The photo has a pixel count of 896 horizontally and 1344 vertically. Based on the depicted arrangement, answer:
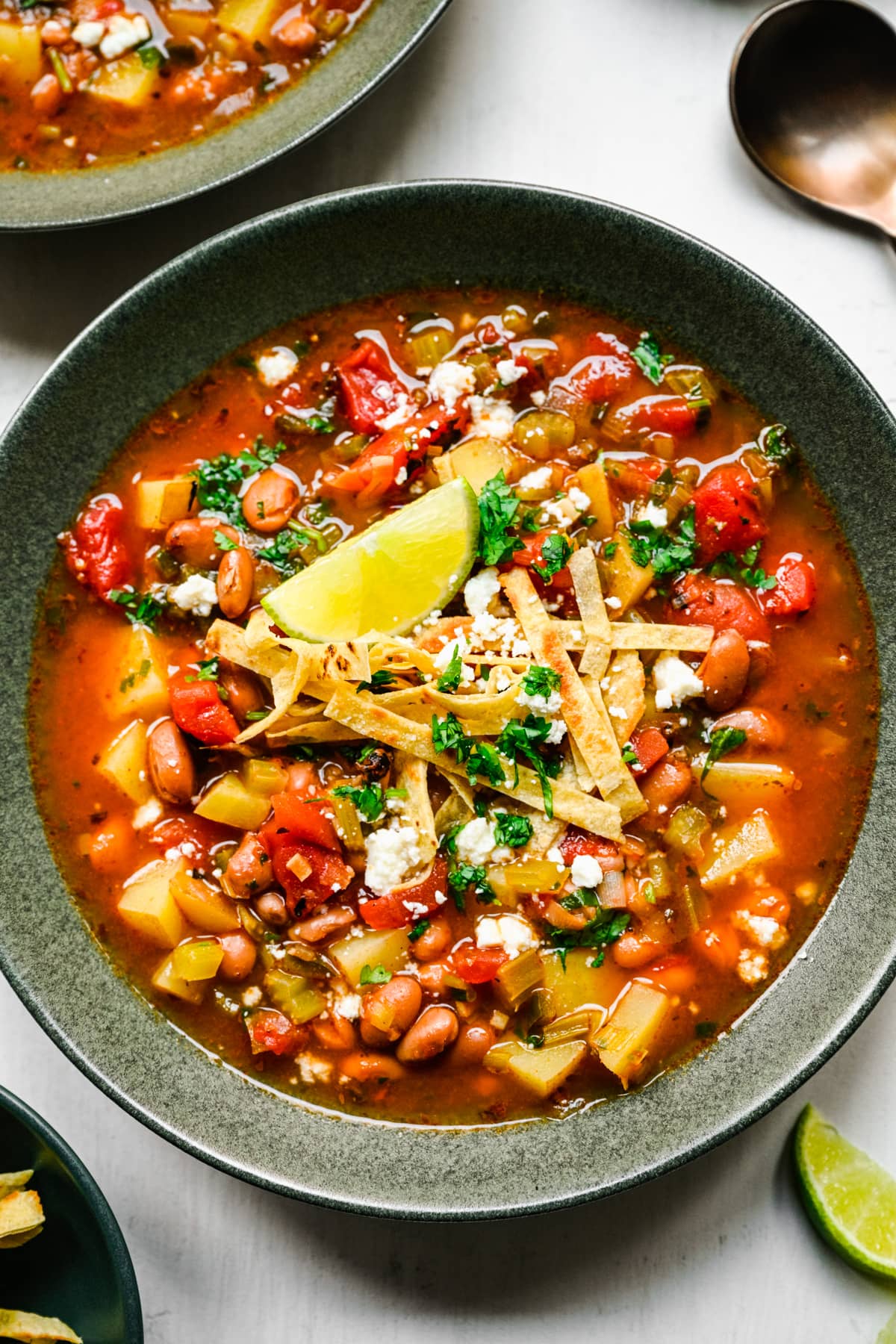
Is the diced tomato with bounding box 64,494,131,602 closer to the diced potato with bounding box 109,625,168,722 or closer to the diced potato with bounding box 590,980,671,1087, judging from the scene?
the diced potato with bounding box 109,625,168,722

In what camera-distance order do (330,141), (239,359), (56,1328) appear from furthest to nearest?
(330,141) → (239,359) → (56,1328)

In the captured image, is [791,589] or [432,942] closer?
[432,942]

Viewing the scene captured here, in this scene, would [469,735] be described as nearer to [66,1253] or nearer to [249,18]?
[66,1253]

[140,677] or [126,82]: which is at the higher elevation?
[126,82]

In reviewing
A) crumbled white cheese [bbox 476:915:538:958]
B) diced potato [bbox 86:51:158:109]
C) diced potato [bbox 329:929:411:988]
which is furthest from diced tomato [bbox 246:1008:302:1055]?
diced potato [bbox 86:51:158:109]

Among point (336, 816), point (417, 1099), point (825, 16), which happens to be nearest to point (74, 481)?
point (336, 816)

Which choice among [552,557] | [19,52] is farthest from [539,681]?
[19,52]

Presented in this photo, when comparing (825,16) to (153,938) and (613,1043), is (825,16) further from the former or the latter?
(153,938)
